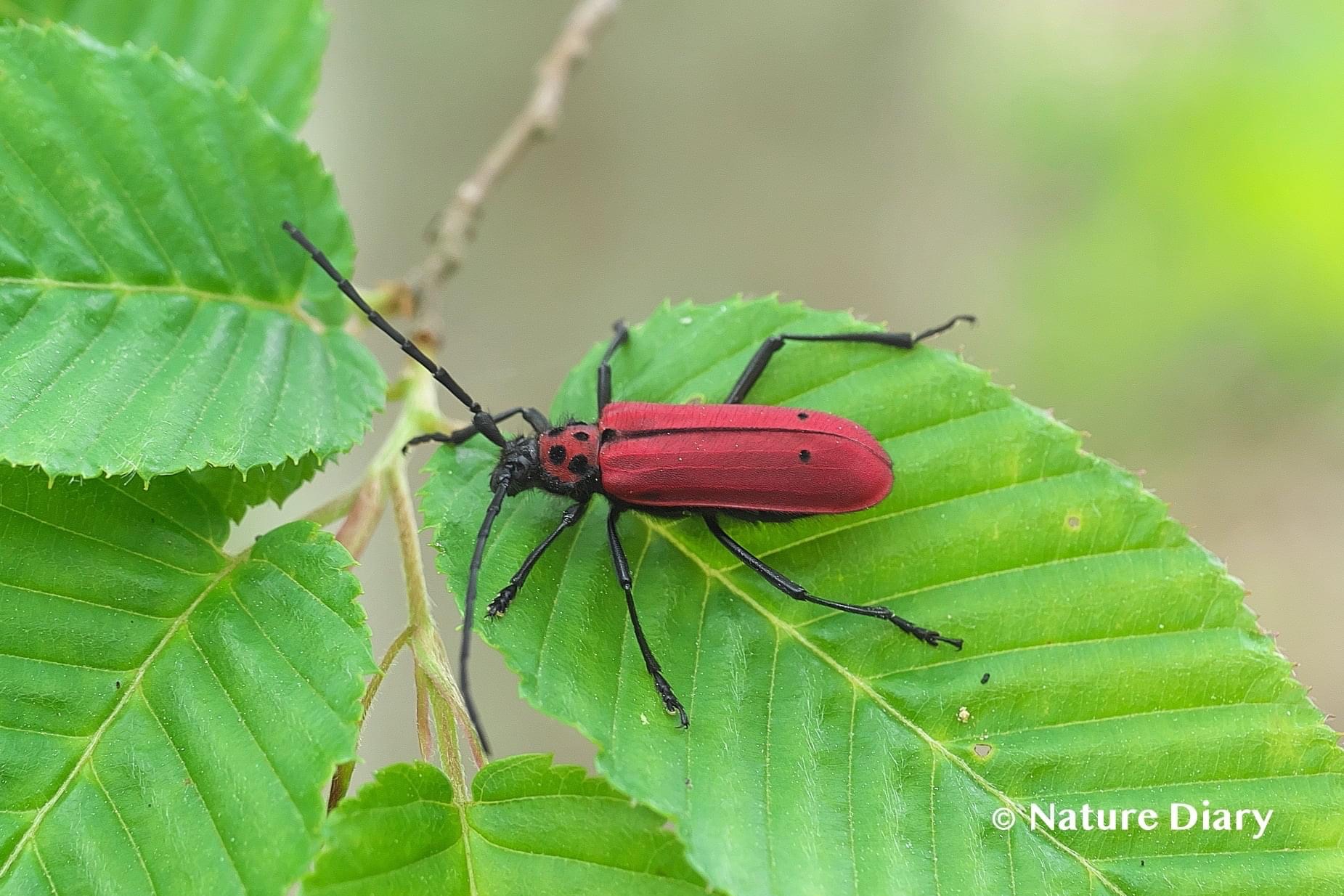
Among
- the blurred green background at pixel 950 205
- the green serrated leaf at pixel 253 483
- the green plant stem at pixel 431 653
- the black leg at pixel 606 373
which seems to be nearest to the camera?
the green plant stem at pixel 431 653

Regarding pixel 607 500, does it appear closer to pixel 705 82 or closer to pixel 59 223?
pixel 59 223

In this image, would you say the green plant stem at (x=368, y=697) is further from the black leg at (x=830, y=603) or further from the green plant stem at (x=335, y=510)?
the black leg at (x=830, y=603)

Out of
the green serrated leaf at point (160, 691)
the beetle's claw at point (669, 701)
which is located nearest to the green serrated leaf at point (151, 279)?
the green serrated leaf at point (160, 691)

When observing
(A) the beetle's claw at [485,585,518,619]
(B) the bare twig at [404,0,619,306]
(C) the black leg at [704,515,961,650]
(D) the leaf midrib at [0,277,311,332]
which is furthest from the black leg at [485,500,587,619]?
(B) the bare twig at [404,0,619,306]

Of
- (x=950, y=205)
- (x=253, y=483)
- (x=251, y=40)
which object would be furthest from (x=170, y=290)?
(x=950, y=205)

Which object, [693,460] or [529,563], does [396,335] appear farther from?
[693,460]

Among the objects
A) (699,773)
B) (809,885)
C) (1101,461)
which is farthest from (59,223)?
(1101,461)

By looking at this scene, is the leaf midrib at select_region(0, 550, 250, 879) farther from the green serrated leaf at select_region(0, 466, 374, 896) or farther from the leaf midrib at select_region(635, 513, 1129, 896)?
the leaf midrib at select_region(635, 513, 1129, 896)

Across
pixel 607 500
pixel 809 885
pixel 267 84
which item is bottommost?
pixel 809 885
